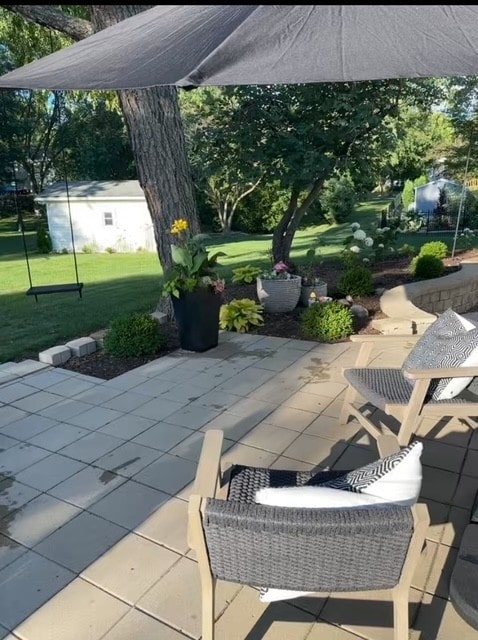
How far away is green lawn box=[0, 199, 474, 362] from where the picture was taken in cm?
580

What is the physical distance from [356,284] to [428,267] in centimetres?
142

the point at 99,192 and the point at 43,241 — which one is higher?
the point at 99,192

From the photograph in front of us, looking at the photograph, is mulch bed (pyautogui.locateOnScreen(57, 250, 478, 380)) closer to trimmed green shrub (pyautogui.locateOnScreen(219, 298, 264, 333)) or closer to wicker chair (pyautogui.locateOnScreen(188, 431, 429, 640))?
trimmed green shrub (pyautogui.locateOnScreen(219, 298, 264, 333))

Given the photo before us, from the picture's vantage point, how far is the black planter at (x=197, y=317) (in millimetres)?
4492

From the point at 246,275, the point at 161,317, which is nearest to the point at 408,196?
the point at 246,275

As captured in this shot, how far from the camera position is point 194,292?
447 cm

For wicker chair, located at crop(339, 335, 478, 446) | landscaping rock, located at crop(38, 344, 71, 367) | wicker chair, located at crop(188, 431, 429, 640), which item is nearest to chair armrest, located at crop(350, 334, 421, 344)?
wicker chair, located at crop(339, 335, 478, 446)

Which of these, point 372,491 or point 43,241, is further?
point 43,241

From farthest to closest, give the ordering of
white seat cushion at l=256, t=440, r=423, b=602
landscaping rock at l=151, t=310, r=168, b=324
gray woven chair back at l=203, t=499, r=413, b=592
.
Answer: landscaping rock at l=151, t=310, r=168, b=324 → white seat cushion at l=256, t=440, r=423, b=602 → gray woven chair back at l=203, t=499, r=413, b=592

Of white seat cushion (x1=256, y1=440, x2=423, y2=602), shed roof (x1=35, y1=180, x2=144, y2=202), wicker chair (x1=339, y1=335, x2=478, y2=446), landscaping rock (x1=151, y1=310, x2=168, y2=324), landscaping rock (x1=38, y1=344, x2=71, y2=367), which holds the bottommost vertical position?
landscaping rock (x1=38, y1=344, x2=71, y2=367)

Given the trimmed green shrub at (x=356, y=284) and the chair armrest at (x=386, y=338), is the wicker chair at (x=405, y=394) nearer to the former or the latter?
the chair armrest at (x=386, y=338)

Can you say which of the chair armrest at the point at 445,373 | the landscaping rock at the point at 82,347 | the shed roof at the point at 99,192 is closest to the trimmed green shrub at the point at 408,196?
the shed roof at the point at 99,192

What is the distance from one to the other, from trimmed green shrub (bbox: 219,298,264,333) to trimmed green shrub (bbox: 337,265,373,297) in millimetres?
1628

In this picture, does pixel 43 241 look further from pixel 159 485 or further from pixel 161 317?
pixel 159 485
